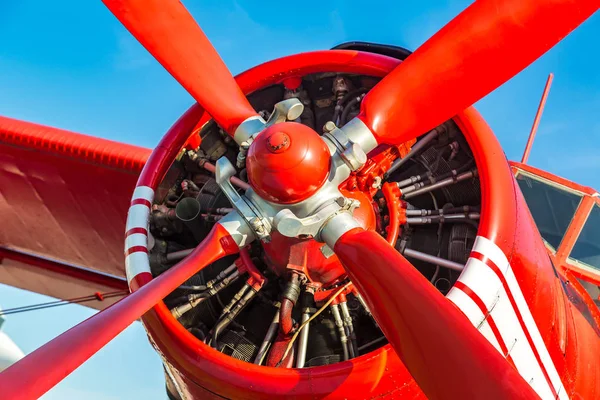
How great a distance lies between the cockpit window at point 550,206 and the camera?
7.12m

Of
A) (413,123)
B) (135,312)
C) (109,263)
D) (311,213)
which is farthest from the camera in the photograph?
(109,263)

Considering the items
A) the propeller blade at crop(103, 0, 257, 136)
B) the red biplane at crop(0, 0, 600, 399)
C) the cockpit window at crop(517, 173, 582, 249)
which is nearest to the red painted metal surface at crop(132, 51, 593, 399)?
the red biplane at crop(0, 0, 600, 399)

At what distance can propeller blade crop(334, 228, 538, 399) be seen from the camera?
283 centimetres

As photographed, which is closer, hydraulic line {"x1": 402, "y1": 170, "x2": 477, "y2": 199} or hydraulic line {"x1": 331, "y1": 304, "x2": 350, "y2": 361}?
hydraulic line {"x1": 331, "y1": 304, "x2": 350, "y2": 361}

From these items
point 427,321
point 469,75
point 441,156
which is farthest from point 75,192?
point 427,321

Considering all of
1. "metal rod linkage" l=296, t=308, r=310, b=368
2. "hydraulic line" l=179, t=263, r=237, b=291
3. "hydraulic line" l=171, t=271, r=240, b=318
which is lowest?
"metal rod linkage" l=296, t=308, r=310, b=368

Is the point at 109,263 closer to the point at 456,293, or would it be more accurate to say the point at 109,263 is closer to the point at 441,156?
the point at 441,156

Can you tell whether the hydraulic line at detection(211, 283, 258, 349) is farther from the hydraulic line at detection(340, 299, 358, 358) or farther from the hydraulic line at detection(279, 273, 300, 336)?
the hydraulic line at detection(340, 299, 358, 358)

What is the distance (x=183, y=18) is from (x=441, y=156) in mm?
2396

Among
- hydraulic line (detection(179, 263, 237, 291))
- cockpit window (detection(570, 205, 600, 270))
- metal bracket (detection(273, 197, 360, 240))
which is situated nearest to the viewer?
metal bracket (detection(273, 197, 360, 240))

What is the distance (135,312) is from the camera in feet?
12.4

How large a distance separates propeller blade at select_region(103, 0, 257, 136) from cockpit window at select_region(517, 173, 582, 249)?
412 cm

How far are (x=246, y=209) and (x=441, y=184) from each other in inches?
66.6

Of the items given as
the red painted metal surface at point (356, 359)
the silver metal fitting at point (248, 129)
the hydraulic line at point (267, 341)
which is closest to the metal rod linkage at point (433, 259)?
the red painted metal surface at point (356, 359)
